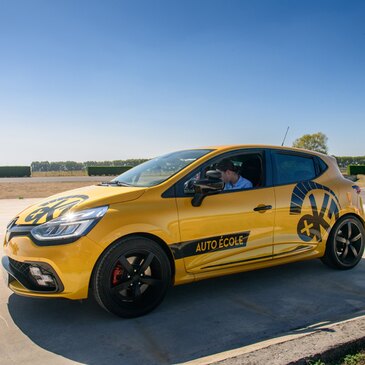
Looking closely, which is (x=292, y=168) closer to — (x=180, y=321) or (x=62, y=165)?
(x=180, y=321)

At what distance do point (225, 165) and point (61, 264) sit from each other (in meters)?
2.18

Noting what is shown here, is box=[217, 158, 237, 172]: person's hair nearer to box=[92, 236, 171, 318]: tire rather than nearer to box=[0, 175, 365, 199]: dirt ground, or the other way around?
box=[92, 236, 171, 318]: tire

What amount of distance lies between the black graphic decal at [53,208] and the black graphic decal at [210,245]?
1035 mm

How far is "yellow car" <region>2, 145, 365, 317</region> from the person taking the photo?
3.54 metres

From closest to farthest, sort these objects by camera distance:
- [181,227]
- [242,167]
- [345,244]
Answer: [181,227]
[242,167]
[345,244]

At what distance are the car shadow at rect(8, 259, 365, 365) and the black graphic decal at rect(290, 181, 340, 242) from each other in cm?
59

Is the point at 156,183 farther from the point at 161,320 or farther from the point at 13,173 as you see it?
the point at 13,173

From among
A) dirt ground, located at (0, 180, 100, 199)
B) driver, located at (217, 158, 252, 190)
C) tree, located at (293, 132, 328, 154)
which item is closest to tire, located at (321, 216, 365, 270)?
driver, located at (217, 158, 252, 190)

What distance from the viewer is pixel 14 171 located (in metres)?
49.1

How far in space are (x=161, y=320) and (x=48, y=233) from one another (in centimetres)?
128

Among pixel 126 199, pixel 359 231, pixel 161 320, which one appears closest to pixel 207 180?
pixel 126 199

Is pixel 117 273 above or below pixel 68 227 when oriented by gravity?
below

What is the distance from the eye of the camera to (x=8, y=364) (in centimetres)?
292

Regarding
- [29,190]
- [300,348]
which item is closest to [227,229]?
[300,348]
